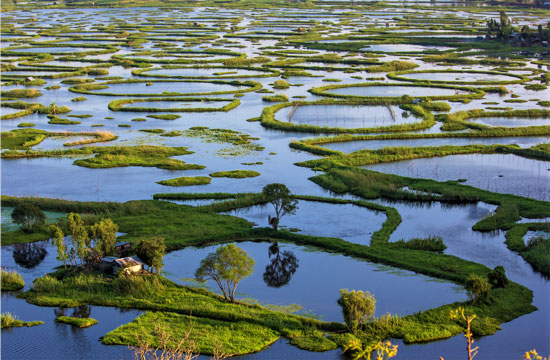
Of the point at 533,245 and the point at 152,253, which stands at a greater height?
the point at 152,253

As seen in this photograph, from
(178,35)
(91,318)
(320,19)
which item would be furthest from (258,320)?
(320,19)

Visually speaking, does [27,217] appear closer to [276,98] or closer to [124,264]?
[124,264]

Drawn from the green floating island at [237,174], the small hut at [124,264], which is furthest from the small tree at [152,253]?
the green floating island at [237,174]

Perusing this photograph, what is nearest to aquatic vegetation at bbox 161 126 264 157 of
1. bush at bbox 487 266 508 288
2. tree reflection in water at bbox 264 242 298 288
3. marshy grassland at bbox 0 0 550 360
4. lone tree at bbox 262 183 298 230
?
marshy grassland at bbox 0 0 550 360

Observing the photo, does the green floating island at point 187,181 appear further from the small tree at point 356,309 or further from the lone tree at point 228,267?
the small tree at point 356,309

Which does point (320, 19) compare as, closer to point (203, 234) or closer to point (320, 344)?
point (203, 234)

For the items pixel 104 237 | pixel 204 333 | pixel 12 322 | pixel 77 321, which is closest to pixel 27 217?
pixel 104 237
